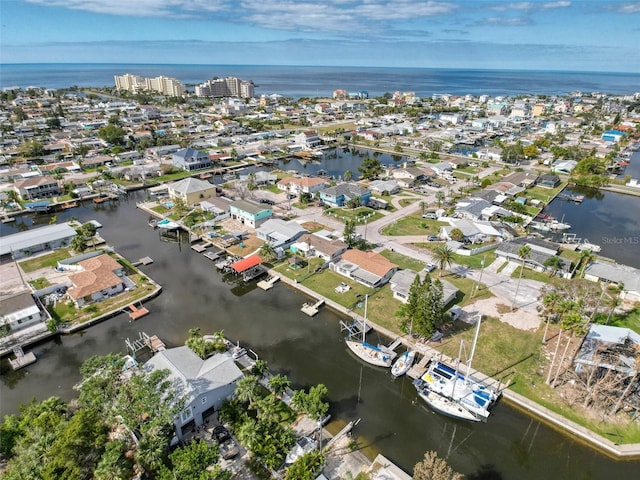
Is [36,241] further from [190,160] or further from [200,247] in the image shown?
[190,160]

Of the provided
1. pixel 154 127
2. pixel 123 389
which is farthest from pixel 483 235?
pixel 154 127

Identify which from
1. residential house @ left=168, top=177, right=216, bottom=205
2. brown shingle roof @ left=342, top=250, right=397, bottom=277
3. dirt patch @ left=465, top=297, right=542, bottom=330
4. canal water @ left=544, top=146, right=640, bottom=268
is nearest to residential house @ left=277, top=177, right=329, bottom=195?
residential house @ left=168, top=177, right=216, bottom=205

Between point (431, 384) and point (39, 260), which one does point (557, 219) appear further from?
point (39, 260)

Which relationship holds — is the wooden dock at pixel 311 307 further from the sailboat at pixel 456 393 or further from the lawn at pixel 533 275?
the lawn at pixel 533 275

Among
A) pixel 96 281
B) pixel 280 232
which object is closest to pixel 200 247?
pixel 280 232

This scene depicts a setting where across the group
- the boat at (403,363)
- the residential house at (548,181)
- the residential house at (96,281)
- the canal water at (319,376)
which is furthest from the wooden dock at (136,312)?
the residential house at (548,181)

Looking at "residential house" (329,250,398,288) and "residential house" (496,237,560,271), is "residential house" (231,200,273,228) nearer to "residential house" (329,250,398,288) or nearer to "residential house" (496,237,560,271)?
"residential house" (329,250,398,288)
